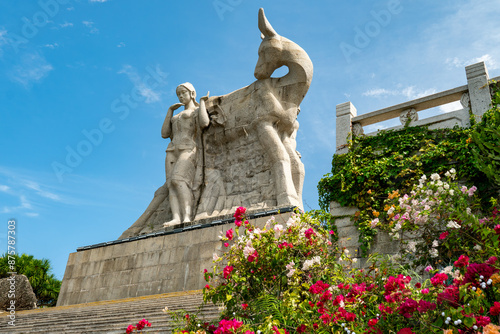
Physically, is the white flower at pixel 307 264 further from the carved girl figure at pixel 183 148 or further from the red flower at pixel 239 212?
the carved girl figure at pixel 183 148

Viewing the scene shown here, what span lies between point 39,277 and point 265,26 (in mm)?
15616

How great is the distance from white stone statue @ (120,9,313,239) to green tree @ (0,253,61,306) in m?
10.2

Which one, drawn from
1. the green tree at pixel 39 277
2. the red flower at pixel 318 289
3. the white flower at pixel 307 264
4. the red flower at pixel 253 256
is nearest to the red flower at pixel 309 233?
the white flower at pixel 307 264

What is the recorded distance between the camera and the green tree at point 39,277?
19438 millimetres

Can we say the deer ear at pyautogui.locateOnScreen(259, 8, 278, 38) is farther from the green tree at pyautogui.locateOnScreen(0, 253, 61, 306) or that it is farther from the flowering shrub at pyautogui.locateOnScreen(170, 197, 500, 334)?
the green tree at pyautogui.locateOnScreen(0, 253, 61, 306)

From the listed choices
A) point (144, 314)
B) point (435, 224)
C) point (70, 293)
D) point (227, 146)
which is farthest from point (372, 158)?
point (70, 293)

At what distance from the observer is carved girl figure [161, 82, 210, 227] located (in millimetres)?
11484

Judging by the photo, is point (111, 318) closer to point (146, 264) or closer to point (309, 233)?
point (146, 264)

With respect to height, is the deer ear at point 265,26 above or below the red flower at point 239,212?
above

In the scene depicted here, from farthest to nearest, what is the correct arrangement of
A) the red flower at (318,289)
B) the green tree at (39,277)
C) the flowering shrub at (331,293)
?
the green tree at (39,277)
the red flower at (318,289)
the flowering shrub at (331,293)

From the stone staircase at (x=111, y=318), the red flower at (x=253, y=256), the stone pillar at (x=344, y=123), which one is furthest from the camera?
the stone pillar at (x=344, y=123)

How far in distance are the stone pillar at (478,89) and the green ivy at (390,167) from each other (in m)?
0.52

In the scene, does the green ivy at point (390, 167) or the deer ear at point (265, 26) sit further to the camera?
the deer ear at point (265, 26)

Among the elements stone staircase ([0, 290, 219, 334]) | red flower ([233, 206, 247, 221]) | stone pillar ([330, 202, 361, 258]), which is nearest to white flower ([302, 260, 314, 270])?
red flower ([233, 206, 247, 221])
